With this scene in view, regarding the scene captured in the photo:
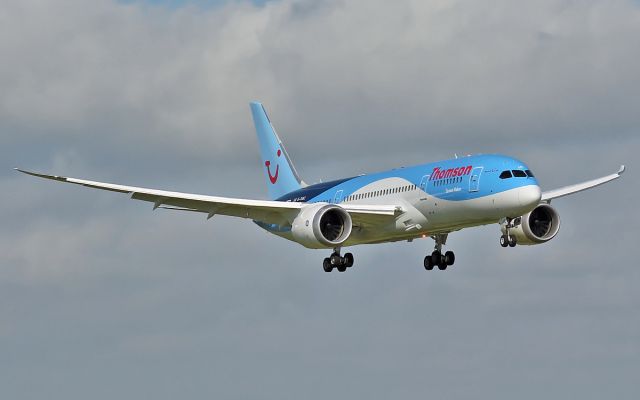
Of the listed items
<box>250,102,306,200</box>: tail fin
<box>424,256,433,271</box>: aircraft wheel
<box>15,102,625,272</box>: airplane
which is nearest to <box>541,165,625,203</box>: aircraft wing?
<box>15,102,625,272</box>: airplane

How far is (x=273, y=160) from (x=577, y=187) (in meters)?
19.8

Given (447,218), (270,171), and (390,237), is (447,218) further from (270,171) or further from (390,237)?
(270,171)

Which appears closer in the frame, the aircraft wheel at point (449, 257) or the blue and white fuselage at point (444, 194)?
the blue and white fuselage at point (444, 194)

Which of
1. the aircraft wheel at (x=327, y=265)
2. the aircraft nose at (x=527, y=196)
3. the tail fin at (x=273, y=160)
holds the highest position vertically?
the tail fin at (x=273, y=160)

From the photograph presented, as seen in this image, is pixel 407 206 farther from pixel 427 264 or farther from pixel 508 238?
pixel 427 264

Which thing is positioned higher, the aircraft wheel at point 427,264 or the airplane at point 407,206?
the airplane at point 407,206

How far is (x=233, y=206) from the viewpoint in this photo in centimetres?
7988

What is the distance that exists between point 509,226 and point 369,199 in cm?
947

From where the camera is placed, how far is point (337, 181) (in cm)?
8494

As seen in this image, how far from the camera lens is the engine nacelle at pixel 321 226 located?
76.1 metres

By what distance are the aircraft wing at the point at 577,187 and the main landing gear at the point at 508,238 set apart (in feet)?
19.8

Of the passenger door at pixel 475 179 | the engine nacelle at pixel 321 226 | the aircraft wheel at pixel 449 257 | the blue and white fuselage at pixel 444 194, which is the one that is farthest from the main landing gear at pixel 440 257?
the passenger door at pixel 475 179

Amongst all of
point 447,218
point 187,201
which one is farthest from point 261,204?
point 447,218

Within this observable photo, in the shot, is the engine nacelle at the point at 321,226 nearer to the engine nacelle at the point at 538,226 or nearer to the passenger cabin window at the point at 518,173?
the engine nacelle at the point at 538,226
